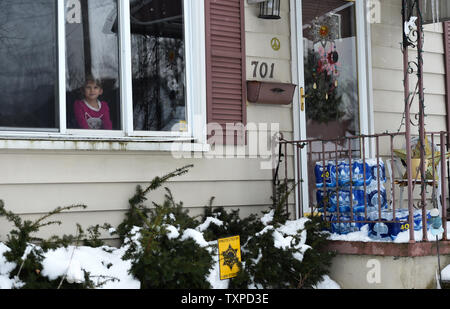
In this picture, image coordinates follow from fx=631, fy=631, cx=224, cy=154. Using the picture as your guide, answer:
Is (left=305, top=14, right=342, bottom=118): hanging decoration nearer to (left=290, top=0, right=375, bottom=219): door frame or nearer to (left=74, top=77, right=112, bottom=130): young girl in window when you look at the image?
(left=290, top=0, right=375, bottom=219): door frame

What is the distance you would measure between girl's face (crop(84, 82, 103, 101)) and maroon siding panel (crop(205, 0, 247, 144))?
83 centimetres

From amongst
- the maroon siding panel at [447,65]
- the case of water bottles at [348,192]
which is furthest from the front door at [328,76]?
the maroon siding panel at [447,65]

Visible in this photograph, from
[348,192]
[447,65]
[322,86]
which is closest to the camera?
[348,192]

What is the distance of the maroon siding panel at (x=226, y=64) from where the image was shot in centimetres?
460

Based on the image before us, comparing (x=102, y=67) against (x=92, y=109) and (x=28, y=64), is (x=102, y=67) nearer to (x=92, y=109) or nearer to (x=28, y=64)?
(x=92, y=109)

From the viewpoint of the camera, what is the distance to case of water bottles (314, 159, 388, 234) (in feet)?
14.7

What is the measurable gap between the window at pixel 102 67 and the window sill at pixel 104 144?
47 millimetres

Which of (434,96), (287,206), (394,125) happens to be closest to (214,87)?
(287,206)

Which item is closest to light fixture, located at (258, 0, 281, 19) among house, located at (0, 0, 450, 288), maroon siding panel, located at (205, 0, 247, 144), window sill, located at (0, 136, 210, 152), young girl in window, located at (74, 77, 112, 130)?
house, located at (0, 0, 450, 288)

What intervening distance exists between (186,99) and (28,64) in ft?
3.76

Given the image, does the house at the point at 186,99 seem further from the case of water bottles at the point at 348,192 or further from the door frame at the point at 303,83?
the case of water bottles at the point at 348,192

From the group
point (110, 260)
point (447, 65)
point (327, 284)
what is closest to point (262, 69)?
point (327, 284)

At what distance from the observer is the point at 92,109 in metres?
4.11

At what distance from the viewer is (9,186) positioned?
3771 millimetres
